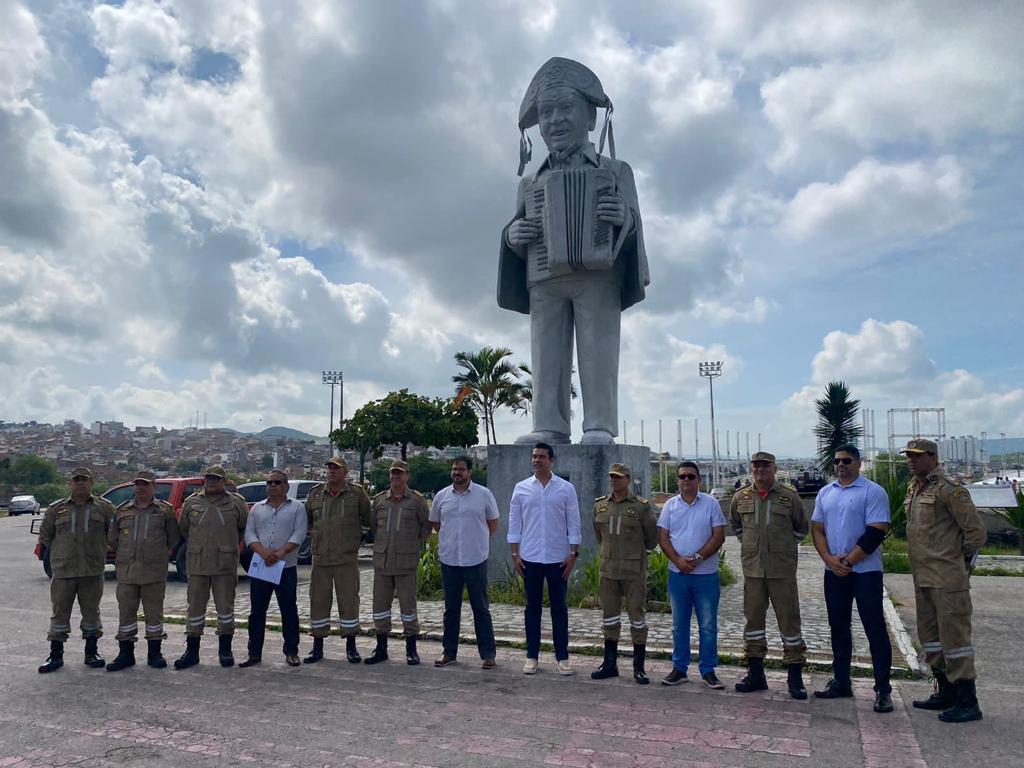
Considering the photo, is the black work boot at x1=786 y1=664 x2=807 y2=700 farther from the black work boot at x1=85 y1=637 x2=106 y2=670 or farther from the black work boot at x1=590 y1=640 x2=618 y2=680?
the black work boot at x1=85 y1=637 x2=106 y2=670

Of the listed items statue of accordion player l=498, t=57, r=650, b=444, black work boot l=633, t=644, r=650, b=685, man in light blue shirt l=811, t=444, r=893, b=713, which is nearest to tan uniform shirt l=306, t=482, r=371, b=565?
black work boot l=633, t=644, r=650, b=685

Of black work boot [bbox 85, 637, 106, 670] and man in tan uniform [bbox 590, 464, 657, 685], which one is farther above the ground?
man in tan uniform [bbox 590, 464, 657, 685]

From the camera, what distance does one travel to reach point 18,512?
3900 cm

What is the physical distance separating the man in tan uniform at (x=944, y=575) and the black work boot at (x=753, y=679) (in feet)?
2.93

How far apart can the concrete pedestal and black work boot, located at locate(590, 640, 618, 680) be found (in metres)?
2.59

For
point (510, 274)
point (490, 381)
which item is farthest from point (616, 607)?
point (490, 381)

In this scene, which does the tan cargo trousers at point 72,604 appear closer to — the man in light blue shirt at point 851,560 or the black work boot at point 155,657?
the black work boot at point 155,657

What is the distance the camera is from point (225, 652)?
6.05 metres

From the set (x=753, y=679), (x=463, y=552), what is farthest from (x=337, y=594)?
(x=753, y=679)

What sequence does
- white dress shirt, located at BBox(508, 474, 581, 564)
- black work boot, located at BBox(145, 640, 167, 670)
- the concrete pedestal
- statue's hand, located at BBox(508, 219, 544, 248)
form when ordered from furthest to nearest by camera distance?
statue's hand, located at BBox(508, 219, 544, 248)
the concrete pedestal
black work boot, located at BBox(145, 640, 167, 670)
white dress shirt, located at BBox(508, 474, 581, 564)

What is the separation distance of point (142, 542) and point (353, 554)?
1631 mm

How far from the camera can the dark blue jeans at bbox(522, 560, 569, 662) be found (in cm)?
571

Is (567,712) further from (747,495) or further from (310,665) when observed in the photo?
(310,665)

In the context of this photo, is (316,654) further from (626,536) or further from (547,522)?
(626,536)
